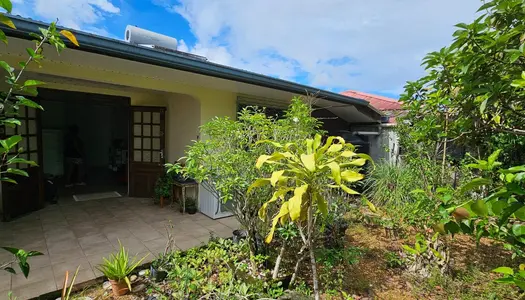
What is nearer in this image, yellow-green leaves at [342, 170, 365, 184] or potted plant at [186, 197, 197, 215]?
yellow-green leaves at [342, 170, 365, 184]

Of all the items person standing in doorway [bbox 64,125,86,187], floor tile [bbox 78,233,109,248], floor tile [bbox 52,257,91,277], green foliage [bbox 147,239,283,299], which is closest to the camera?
green foliage [bbox 147,239,283,299]

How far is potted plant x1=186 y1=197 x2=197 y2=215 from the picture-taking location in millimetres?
5510

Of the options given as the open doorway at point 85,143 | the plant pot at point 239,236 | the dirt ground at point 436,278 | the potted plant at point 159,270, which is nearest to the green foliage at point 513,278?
the dirt ground at point 436,278

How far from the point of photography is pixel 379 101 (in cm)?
1013

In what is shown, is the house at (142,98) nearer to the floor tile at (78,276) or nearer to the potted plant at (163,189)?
the potted plant at (163,189)

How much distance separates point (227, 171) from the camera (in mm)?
2719

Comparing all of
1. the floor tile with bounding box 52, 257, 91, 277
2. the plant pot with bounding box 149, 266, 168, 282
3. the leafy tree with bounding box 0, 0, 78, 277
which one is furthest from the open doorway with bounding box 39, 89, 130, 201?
the leafy tree with bounding box 0, 0, 78, 277

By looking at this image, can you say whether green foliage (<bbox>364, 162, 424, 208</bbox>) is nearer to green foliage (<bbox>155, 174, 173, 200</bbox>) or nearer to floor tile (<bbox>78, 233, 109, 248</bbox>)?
green foliage (<bbox>155, 174, 173, 200</bbox>)

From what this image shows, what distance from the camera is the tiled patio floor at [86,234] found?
9.72ft

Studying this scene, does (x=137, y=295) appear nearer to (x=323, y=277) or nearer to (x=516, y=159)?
(x=323, y=277)

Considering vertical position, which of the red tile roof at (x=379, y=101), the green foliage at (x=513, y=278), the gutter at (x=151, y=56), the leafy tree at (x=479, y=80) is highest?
the red tile roof at (x=379, y=101)

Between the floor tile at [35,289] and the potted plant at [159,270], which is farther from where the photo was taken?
the potted plant at [159,270]

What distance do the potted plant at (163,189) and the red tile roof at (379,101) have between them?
7.78 m

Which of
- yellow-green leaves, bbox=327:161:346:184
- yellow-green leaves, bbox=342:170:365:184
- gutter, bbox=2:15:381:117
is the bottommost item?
yellow-green leaves, bbox=342:170:365:184
